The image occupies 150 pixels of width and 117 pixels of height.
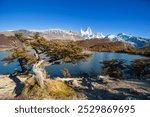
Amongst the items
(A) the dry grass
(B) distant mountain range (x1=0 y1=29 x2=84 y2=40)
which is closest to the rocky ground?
(A) the dry grass

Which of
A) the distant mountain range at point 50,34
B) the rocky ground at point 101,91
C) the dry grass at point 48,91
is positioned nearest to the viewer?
the dry grass at point 48,91

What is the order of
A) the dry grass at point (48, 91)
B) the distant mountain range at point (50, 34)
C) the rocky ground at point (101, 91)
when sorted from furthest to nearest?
the distant mountain range at point (50, 34) < the rocky ground at point (101, 91) < the dry grass at point (48, 91)

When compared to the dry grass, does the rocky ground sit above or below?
below

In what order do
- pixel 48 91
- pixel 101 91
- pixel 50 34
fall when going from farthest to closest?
1. pixel 50 34
2. pixel 101 91
3. pixel 48 91

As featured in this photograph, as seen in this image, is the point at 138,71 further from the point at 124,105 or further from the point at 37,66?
the point at 124,105

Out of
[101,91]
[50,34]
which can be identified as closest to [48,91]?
[101,91]

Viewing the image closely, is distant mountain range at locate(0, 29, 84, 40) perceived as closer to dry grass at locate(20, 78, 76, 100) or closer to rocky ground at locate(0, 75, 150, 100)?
rocky ground at locate(0, 75, 150, 100)

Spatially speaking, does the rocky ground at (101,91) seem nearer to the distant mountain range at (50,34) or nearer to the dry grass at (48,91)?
the dry grass at (48,91)

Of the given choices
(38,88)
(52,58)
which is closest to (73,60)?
(52,58)

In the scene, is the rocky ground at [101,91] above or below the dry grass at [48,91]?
below

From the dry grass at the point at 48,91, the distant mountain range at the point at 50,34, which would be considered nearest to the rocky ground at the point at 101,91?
the dry grass at the point at 48,91

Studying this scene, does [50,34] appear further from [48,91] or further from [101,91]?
[48,91]
